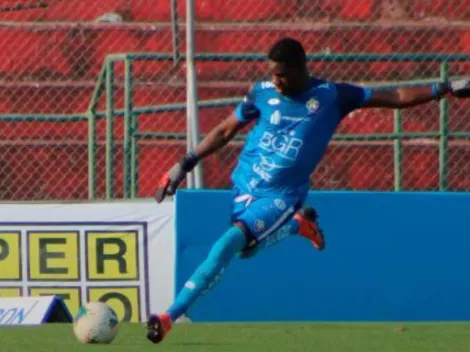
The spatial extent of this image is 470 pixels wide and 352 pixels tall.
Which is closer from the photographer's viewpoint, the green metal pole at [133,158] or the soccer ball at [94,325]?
the soccer ball at [94,325]

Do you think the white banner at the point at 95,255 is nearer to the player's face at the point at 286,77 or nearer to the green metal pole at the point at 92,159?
the green metal pole at the point at 92,159

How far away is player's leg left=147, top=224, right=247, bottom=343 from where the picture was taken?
27.7 feet

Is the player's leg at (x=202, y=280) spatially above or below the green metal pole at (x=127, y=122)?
below

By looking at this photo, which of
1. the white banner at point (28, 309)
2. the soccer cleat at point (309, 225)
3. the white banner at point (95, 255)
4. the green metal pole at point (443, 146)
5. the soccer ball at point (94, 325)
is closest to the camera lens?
the soccer ball at point (94, 325)

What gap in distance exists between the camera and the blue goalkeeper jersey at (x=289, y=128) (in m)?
9.56

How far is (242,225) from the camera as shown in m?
9.25

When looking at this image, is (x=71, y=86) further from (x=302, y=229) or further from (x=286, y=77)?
(x=286, y=77)

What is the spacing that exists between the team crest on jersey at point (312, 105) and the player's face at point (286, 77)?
13cm

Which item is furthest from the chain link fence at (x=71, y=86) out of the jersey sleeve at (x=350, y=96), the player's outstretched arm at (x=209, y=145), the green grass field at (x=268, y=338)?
the jersey sleeve at (x=350, y=96)

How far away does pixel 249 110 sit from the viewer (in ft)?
31.7

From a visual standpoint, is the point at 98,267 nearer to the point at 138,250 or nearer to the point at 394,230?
the point at 138,250

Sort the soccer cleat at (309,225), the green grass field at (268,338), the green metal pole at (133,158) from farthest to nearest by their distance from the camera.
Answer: the green metal pole at (133,158) < the soccer cleat at (309,225) < the green grass field at (268,338)

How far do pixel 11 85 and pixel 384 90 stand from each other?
613 centimetres

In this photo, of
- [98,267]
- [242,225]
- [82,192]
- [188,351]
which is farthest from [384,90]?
[82,192]
